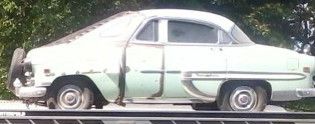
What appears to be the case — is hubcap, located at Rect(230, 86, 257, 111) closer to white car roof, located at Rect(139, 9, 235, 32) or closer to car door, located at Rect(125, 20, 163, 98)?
white car roof, located at Rect(139, 9, 235, 32)

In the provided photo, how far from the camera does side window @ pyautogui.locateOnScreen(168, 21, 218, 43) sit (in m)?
7.69

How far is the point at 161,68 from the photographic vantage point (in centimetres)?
743

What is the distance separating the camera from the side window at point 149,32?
7.61 meters

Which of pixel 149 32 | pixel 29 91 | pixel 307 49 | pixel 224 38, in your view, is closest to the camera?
pixel 29 91

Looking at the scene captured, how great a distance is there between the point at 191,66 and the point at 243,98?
785 mm

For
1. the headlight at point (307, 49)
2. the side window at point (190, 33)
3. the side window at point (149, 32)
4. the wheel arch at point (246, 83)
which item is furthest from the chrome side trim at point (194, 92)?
the headlight at point (307, 49)

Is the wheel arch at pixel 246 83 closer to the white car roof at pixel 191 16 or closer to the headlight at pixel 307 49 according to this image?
the white car roof at pixel 191 16

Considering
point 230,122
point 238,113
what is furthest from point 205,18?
point 230,122

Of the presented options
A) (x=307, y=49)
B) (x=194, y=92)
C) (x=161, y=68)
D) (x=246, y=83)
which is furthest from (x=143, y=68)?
(x=307, y=49)

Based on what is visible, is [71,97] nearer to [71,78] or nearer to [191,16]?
[71,78]

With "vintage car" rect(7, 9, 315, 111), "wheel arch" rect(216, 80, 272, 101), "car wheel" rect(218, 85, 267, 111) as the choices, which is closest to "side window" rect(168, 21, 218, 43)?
"vintage car" rect(7, 9, 315, 111)

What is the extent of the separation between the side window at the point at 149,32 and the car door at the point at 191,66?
162 millimetres

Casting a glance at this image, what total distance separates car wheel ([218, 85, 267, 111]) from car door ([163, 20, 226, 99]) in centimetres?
18

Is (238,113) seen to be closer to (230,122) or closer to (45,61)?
(230,122)
